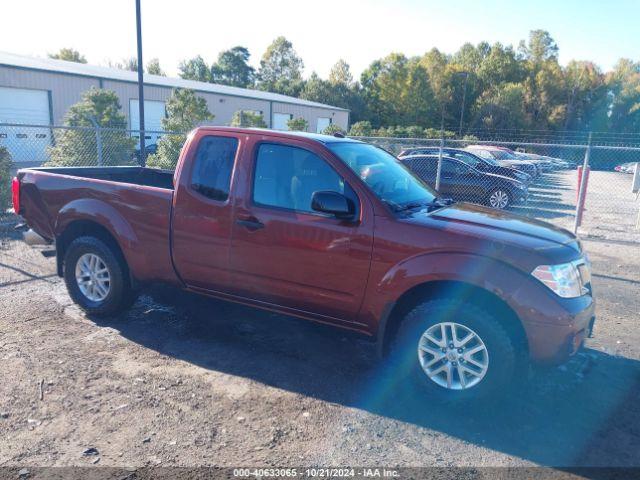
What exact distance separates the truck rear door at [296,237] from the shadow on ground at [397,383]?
555 mm

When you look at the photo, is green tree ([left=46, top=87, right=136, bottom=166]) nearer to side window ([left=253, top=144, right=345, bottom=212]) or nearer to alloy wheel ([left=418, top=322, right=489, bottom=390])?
side window ([left=253, top=144, right=345, bottom=212])

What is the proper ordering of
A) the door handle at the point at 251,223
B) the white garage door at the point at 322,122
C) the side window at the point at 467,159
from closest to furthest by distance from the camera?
the door handle at the point at 251,223 < the side window at the point at 467,159 < the white garage door at the point at 322,122

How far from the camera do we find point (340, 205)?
3674 millimetres

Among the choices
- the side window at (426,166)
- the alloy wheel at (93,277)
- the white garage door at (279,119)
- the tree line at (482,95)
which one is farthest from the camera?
the tree line at (482,95)

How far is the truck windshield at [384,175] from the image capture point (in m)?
4.00

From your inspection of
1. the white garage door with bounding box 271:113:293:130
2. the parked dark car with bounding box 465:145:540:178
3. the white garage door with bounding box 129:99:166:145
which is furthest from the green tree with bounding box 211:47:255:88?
the parked dark car with bounding box 465:145:540:178

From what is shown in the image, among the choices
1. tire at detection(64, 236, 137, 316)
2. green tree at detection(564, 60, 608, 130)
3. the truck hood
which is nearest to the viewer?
the truck hood

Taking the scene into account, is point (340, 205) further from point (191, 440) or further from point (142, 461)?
point (142, 461)

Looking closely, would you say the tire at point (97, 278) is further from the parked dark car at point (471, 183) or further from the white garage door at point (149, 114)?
the white garage door at point (149, 114)

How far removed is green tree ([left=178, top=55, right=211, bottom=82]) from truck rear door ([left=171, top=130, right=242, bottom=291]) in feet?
277

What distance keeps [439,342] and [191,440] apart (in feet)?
5.83

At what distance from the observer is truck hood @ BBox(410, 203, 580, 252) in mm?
3539

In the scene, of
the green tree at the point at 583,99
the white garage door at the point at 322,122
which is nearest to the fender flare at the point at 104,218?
the white garage door at the point at 322,122

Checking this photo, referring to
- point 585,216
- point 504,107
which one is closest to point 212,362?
point 585,216
